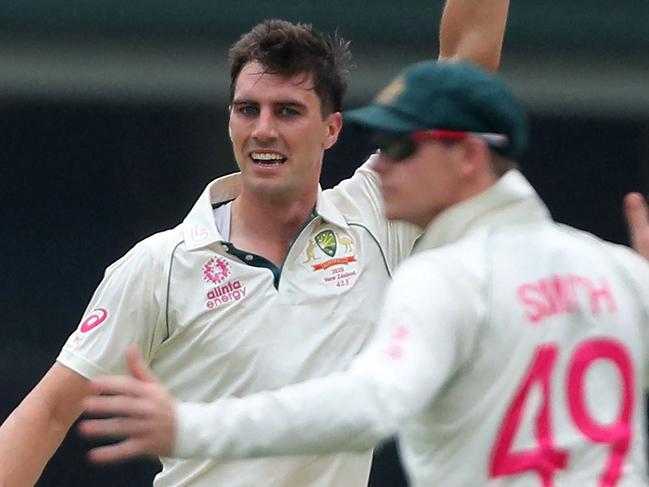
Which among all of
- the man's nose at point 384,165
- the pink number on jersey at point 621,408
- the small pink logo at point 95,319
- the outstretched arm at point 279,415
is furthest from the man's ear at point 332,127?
the outstretched arm at point 279,415

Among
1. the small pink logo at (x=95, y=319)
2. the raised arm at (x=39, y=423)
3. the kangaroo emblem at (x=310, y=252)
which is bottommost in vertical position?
the raised arm at (x=39, y=423)

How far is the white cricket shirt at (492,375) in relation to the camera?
101 inches

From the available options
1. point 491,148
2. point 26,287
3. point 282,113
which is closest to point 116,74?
point 26,287

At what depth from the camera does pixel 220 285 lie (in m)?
4.10

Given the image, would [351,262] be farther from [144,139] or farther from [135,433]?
[144,139]

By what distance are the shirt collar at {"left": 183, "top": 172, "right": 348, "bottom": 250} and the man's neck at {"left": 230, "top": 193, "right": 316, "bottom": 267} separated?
67mm

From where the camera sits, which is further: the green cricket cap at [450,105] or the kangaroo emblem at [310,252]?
the kangaroo emblem at [310,252]

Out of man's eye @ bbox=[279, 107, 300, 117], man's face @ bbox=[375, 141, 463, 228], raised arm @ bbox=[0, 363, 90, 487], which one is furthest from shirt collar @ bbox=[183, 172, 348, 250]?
man's face @ bbox=[375, 141, 463, 228]

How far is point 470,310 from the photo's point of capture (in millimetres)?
2680

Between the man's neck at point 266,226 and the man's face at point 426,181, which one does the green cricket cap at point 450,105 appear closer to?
the man's face at point 426,181

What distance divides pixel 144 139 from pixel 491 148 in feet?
16.7

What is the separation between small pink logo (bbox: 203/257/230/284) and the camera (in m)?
4.10

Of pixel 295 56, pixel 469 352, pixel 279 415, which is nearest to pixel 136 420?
pixel 279 415

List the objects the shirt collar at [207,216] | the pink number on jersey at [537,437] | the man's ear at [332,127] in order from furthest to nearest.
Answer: the man's ear at [332,127] < the shirt collar at [207,216] < the pink number on jersey at [537,437]
